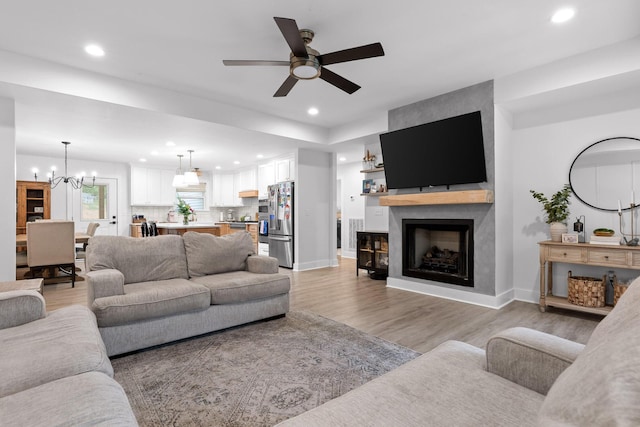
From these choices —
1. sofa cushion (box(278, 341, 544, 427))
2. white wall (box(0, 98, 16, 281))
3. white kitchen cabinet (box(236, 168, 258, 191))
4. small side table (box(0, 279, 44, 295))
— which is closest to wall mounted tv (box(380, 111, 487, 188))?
sofa cushion (box(278, 341, 544, 427))

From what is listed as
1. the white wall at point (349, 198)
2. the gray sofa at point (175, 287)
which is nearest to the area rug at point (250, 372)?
the gray sofa at point (175, 287)

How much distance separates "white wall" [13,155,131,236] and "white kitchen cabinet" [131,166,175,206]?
0.32 meters

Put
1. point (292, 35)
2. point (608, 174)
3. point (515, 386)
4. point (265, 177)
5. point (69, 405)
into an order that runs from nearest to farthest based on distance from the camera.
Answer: point (69, 405)
point (515, 386)
point (292, 35)
point (608, 174)
point (265, 177)

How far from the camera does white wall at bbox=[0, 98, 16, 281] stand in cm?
358

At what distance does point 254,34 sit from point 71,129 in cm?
388

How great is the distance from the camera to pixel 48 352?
4.69ft

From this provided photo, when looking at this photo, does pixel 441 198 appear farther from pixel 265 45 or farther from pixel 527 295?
pixel 265 45

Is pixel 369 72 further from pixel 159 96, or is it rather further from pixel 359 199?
pixel 359 199

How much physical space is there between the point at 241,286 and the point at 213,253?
62cm

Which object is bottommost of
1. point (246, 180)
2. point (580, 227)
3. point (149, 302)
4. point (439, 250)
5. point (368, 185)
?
point (149, 302)

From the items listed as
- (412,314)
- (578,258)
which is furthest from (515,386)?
(578,258)

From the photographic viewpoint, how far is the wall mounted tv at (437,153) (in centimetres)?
393

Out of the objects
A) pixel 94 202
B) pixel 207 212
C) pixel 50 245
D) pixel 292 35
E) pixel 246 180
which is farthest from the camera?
pixel 207 212

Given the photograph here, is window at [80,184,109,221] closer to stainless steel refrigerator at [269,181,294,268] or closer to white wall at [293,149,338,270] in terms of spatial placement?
stainless steel refrigerator at [269,181,294,268]
